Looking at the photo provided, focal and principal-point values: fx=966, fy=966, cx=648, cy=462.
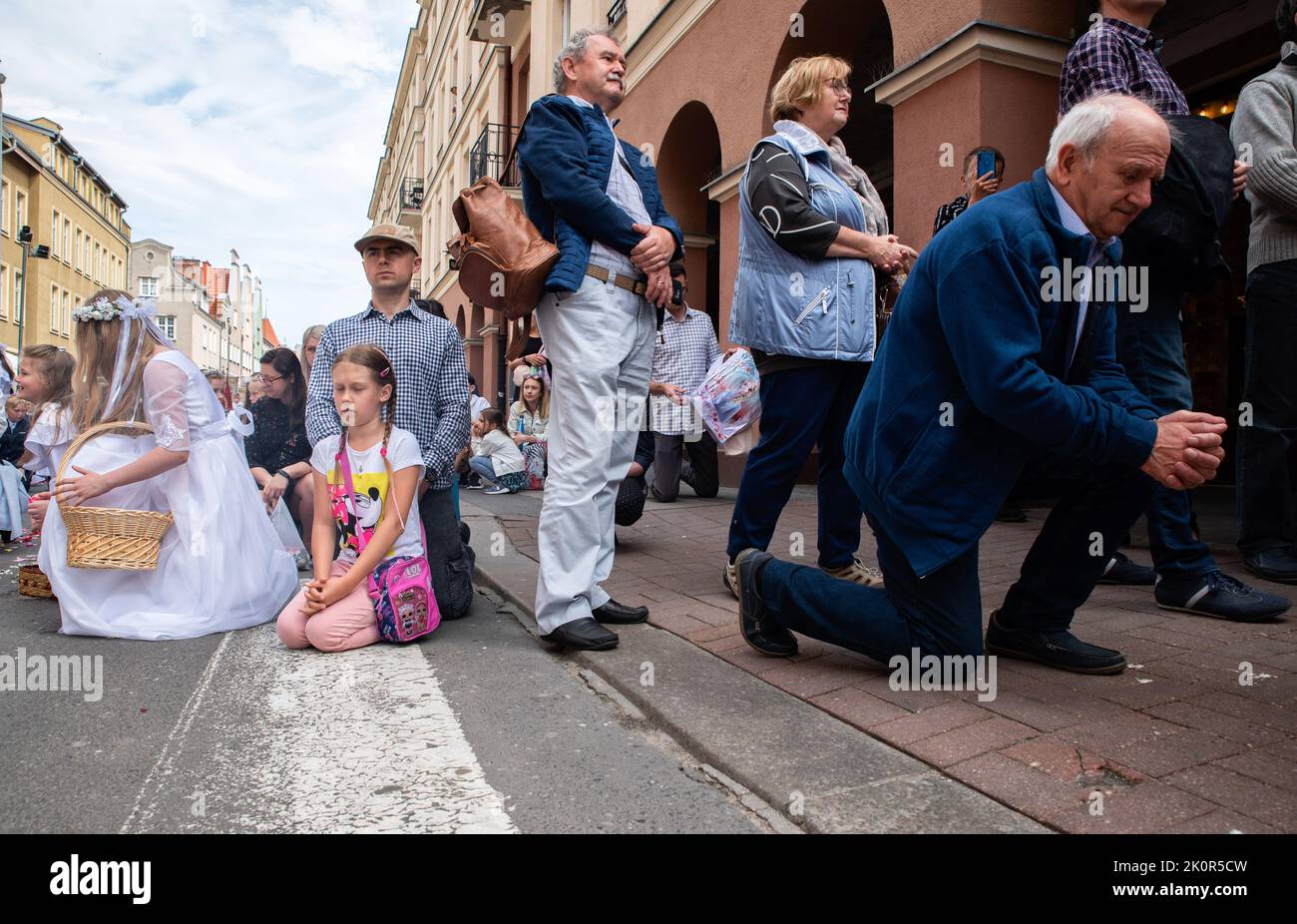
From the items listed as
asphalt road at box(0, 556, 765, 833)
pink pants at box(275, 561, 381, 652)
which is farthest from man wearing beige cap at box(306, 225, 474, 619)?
asphalt road at box(0, 556, 765, 833)

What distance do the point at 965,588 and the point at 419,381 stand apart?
257cm

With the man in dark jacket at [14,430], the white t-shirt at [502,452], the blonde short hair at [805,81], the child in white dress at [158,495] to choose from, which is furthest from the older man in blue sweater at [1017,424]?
the white t-shirt at [502,452]

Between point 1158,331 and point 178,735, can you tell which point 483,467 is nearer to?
point 1158,331

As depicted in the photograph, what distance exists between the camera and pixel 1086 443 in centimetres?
244

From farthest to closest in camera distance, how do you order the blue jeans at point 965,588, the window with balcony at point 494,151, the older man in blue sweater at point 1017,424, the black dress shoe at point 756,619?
1. the window with balcony at point 494,151
2. the black dress shoe at point 756,619
3. the blue jeans at point 965,588
4. the older man in blue sweater at point 1017,424

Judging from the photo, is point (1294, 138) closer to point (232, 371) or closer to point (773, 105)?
point (773, 105)

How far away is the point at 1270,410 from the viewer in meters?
4.16

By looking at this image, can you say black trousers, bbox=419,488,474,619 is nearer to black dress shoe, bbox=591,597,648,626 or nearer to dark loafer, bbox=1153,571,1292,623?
black dress shoe, bbox=591,597,648,626

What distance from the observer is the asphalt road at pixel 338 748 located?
2.07 m

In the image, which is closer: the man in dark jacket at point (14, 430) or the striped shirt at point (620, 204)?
the striped shirt at point (620, 204)

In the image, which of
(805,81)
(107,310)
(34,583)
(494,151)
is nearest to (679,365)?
(805,81)

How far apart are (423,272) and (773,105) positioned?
125 ft

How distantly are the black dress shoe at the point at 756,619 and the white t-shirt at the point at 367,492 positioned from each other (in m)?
1.44

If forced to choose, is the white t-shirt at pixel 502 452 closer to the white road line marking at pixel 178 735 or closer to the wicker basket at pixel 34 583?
the wicker basket at pixel 34 583
